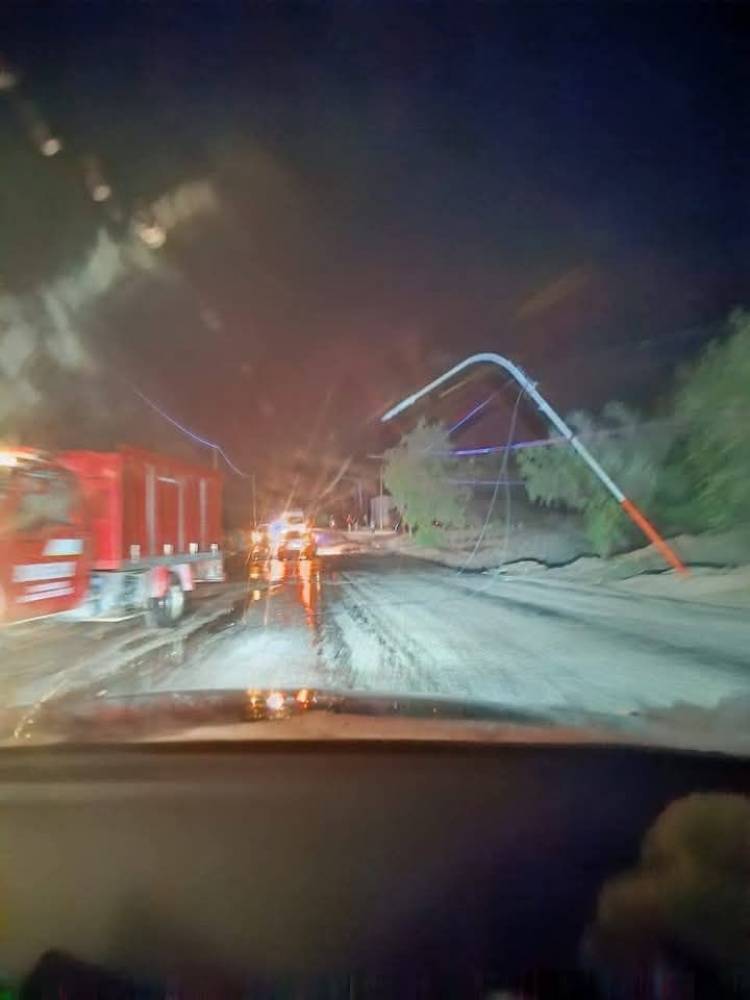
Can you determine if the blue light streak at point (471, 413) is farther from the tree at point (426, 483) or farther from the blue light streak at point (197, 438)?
the blue light streak at point (197, 438)

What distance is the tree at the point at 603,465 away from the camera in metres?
11.2

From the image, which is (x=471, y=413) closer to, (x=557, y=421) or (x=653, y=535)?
(x=557, y=421)

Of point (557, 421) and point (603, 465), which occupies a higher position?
point (557, 421)

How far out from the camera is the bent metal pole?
35.2ft

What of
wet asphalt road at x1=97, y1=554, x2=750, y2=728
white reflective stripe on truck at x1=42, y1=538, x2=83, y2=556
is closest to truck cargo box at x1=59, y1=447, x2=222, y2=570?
white reflective stripe on truck at x1=42, y1=538, x2=83, y2=556

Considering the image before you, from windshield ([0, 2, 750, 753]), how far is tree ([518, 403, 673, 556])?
0.12 ft

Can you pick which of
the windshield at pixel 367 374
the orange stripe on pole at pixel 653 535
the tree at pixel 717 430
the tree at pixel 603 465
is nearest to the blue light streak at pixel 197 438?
the windshield at pixel 367 374

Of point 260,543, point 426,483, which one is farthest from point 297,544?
point 426,483

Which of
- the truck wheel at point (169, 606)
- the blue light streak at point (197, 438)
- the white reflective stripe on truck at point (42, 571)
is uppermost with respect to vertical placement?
the blue light streak at point (197, 438)

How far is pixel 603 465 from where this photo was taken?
1133 cm

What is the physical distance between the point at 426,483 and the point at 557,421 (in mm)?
1502

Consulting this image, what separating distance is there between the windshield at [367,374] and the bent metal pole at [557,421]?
0.04m

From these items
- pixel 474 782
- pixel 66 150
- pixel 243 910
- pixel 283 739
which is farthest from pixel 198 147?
pixel 243 910

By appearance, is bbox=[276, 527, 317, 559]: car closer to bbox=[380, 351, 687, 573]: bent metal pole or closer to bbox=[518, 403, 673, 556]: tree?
bbox=[380, 351, 687, 573]: bent metal pole
